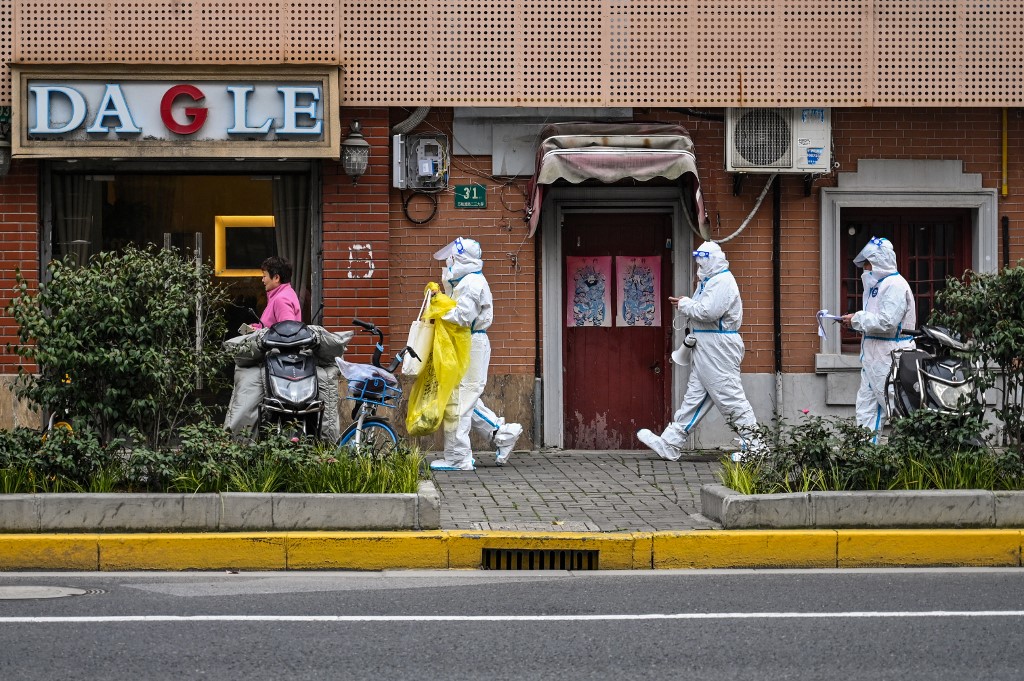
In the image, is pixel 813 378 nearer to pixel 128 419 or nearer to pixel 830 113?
pixel 830 113

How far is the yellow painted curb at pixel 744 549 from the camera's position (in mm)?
8727

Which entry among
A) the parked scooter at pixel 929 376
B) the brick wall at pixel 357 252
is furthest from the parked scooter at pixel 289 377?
the parked scooter at pixel 929 376

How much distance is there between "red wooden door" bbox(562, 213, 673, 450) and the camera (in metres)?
14.4

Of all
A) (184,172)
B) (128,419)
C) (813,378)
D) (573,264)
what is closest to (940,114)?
(813,378)

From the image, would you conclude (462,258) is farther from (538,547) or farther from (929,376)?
(538,547)

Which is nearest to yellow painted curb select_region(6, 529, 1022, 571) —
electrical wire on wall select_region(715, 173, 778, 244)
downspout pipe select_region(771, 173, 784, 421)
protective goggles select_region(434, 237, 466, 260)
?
protective goggles select_region(434, 237, 466, 260)

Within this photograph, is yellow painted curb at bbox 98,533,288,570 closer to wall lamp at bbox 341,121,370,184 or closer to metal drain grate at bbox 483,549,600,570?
metal drain grate at bbox 483,549,600,570

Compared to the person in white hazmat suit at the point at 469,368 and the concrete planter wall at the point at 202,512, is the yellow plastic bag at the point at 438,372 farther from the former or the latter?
the concrete planter wall at the point at 202,512

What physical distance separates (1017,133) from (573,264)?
464cm

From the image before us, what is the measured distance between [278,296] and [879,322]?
515cm

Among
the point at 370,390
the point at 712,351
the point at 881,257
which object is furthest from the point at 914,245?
the point at 370,390

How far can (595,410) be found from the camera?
14414 millimetres

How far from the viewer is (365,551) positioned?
A: 862 cm

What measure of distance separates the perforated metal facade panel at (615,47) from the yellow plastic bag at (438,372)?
247 centimetres
